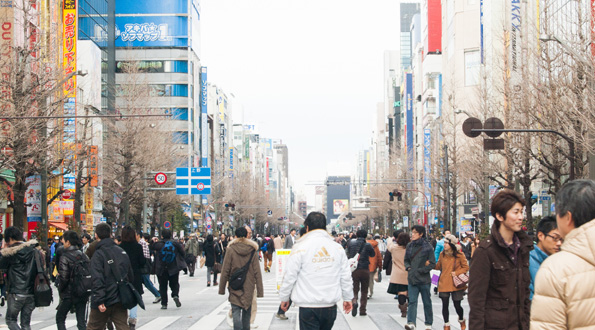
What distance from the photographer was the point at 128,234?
472 inches

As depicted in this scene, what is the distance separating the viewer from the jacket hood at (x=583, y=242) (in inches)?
122

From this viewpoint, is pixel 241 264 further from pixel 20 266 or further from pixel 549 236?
pixel 549 236

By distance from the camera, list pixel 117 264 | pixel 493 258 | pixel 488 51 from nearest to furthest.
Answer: pixel 493 258, pixel 117 264, pixel 488 51

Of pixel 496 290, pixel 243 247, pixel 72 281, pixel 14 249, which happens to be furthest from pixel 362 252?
pixel 496 290

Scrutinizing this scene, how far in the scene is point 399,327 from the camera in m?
12.9

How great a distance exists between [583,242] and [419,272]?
923 centimetres

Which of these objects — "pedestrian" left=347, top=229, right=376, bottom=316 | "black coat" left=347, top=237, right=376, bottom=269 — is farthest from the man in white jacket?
"black coat" left=347, top=237, right=376, bottom=269

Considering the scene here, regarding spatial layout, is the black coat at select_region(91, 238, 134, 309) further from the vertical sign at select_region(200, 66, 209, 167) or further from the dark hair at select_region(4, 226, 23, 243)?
the vertical sign at select_region(200, 66, 209, 167)

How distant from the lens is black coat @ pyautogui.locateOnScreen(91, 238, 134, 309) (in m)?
9.12

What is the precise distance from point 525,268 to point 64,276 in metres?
6.52

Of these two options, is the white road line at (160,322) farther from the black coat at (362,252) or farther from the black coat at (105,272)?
the black coat at (105,272)

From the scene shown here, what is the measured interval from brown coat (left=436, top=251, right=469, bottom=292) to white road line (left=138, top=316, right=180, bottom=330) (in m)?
4.47

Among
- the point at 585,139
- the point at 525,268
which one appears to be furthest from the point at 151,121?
the point at 525,268

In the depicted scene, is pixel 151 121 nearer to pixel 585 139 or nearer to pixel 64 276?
pixel 585 139
